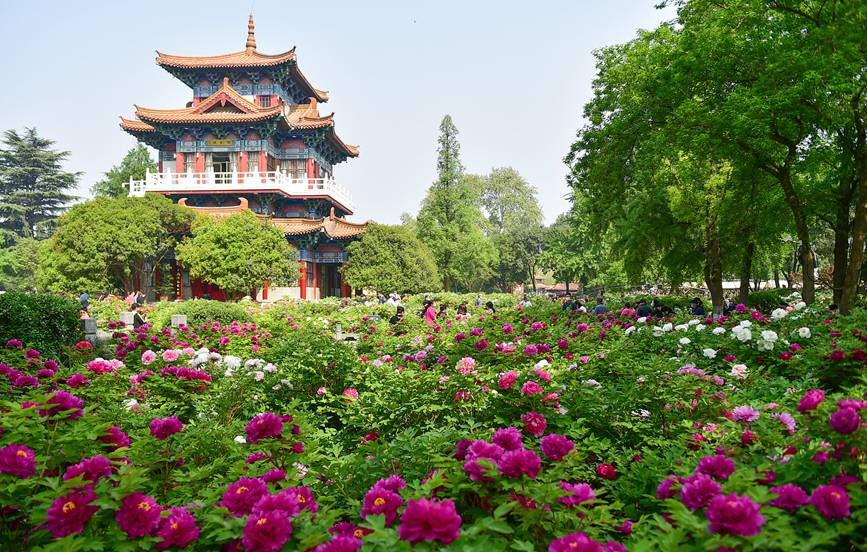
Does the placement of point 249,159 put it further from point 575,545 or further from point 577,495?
point 575,545

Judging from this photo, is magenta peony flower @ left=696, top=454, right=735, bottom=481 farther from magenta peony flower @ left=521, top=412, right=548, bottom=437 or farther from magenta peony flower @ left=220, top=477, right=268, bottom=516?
magenta peony flower @ left=220, top=477, right=268, bottom=516

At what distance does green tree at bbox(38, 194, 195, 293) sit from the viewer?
23016 mm

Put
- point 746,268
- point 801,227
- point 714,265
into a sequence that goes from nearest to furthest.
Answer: point 801,227 → point 714,265 → point 746,268

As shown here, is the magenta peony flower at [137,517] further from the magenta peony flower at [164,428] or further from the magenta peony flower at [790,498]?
the magenta peony flower at [790,498]

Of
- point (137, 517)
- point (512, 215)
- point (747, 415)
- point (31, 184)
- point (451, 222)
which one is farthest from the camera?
point (512, 215)

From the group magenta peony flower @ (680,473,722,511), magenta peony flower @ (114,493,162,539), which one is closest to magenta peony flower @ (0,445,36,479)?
magenta peony flower @ (114,493,162,539)

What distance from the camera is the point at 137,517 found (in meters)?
1.88

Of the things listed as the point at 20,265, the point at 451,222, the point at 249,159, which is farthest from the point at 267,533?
the point at 20,265

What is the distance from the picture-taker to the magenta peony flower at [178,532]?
184 centimetres

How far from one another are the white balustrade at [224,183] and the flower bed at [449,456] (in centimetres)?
2578

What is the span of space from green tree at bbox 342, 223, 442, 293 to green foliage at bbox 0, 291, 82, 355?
710 inches

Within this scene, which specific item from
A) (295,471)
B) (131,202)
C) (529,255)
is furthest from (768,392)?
(529,255)

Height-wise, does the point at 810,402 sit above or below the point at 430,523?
above

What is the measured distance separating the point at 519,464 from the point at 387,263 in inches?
1048
